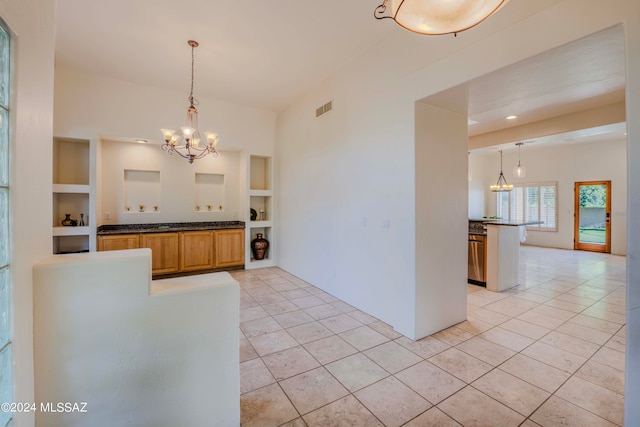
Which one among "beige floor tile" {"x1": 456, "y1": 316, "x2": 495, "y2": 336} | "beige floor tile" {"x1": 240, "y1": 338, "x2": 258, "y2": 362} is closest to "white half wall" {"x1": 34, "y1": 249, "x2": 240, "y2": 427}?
"beige floor tile" {"x1": 240, "y1": 338, "x2": 258, "y2": 362}

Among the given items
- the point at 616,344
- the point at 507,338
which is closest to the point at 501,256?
the point at 616,344

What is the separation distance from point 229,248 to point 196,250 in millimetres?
633

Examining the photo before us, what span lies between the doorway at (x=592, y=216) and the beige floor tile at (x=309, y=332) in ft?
31.3

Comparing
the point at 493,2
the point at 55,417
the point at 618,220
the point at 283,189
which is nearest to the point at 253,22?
the point at 493,2

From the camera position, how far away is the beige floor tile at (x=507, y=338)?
274 centimetres

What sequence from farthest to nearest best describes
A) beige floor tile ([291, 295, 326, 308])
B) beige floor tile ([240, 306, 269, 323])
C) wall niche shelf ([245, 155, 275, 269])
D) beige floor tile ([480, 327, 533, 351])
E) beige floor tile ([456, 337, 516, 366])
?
wall niche shelf ([245, 155, 275, 269])
beige floor tile ([291, 295, 326, 308])
beige floor tile ([240, 306, 269, 323])
beige floor tile ([480, 327, 533, 351])
beige floor tile ([456, 337, 516, 366])

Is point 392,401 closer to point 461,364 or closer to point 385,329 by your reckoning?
point 461,364

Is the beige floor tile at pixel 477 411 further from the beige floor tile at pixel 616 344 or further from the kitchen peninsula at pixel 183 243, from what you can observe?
the kitchen peninsula at pixel 183 243

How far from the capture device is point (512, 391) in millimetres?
2074

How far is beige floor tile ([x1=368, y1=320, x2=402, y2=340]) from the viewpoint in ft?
9.70

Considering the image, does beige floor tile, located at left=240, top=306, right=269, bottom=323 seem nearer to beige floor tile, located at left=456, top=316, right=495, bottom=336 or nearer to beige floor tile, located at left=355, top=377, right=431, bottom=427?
beige floor tile, located at left=355, top=377, right=431, bottom=427

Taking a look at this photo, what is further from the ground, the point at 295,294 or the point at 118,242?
the point at 118,242

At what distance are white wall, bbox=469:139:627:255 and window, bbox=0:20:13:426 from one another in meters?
7.90

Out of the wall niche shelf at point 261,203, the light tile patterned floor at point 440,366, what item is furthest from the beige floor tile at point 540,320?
the wall niche shelf at point 261,203
